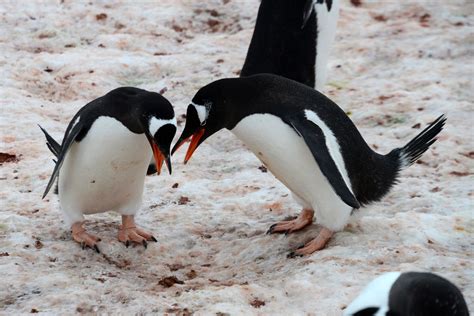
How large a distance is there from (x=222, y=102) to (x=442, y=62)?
304 centimetres

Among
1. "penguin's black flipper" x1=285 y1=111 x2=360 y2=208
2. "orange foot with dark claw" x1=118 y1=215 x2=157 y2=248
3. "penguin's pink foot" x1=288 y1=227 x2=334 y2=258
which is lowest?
"orange foot with dark claw" x1=118 y1=215 x2=157 y2=248

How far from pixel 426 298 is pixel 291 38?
3.18m

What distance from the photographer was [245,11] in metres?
7.20

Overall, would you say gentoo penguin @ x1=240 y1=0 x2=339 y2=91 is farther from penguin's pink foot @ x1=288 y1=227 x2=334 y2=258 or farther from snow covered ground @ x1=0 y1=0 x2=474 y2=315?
penguin's pink foot @ x1=288 y1=227 x2=334 y2=258

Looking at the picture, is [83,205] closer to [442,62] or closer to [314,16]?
[314,16]

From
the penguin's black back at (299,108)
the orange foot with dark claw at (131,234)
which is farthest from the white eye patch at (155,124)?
the orange foot with dark claw at (131,234)

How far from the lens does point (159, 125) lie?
3.14m

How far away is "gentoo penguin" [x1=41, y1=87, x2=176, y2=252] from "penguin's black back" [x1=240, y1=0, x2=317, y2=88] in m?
1.66

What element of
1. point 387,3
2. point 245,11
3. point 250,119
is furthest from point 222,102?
point 387,3

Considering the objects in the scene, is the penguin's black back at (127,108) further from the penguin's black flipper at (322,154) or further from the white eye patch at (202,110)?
the penguin's black flipper at (322,154)

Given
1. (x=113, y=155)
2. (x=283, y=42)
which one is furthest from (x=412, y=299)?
(x=283, y=42)

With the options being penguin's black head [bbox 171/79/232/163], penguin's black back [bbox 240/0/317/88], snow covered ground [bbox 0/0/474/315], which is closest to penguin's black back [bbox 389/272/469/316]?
snow covered ground [bbox 0/0/474/315]

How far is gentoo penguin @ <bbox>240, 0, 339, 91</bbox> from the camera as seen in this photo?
4.97 meters

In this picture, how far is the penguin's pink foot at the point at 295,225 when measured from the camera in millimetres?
3702
